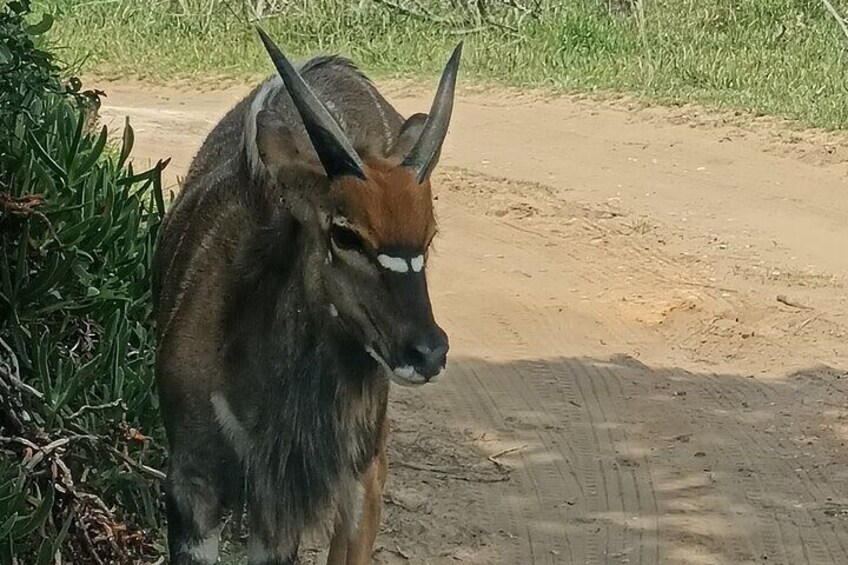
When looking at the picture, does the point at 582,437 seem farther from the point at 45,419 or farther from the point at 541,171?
the point at 541,171

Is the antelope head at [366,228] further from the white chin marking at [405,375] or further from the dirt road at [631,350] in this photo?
the dirt road at [631,350]

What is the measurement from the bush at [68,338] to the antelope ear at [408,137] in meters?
1.16

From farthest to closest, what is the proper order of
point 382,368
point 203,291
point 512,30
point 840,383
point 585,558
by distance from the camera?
1. point 512,30
2. point 840,383
3. point 585,558
4. point 203,291
5. point 382,368

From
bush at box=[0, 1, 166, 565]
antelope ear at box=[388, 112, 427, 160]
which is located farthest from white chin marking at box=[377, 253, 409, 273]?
bush at box=[0, 1, 166, 565]

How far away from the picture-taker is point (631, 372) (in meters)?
6.59

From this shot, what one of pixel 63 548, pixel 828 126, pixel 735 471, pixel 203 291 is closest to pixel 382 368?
pixel 203 291

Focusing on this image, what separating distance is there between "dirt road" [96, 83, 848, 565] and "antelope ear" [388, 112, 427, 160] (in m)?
1.68

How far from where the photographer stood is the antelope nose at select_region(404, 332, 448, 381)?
3.22m

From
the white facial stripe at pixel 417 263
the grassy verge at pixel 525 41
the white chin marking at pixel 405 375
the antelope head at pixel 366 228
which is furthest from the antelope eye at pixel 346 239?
the grassy verge at pixel 525 41

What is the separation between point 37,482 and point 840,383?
363 cm

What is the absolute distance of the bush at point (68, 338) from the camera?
4137 millimetres

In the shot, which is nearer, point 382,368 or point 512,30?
point 382,368

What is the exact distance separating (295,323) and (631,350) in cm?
349

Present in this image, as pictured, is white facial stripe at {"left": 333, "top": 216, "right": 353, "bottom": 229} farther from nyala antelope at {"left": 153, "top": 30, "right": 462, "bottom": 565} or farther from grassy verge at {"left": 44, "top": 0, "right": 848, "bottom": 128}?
grassy verge at {"left": 44, "top": 0, "right": 848, "bottom": 128}
